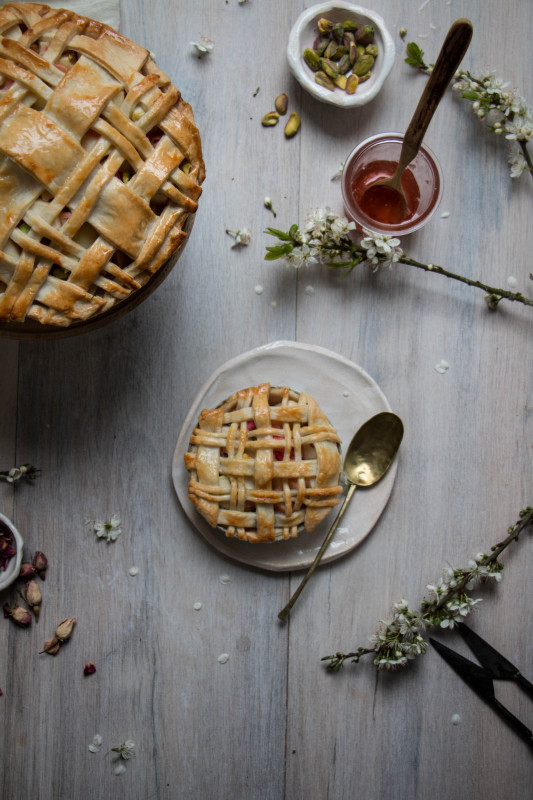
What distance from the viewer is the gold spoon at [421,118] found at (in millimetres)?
943

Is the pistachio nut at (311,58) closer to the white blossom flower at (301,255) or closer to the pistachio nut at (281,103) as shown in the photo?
the pistachio nut at (281,103)

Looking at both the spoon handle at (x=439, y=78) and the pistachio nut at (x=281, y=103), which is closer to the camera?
the spoon handle at (x=439, y=78)

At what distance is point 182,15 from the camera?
4.46ft

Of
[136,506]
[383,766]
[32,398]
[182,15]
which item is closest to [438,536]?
[383,766]

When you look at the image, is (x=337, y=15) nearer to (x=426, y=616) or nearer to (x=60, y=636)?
(x=426, y=616)

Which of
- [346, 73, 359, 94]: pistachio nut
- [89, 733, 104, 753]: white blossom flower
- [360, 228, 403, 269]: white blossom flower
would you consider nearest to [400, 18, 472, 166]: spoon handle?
[360, 228, 403, 269]: white blossom flower

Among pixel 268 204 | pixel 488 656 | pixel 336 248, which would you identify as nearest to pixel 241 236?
pixel 268 204

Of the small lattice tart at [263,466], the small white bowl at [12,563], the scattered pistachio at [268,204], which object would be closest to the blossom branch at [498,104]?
the scattered pistachio at [268,204]

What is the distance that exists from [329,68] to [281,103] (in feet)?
0.40

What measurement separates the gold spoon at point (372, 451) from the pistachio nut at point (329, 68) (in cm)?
72

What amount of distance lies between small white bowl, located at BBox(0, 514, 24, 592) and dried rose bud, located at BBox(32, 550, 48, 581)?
53 millimetres

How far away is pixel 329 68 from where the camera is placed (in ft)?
4.38

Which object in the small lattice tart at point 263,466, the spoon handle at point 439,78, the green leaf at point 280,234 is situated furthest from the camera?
the green leaf at point 280,234

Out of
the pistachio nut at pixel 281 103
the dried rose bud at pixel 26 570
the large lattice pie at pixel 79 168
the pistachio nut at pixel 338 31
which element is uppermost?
the pistachio nut at pixel 338 31
